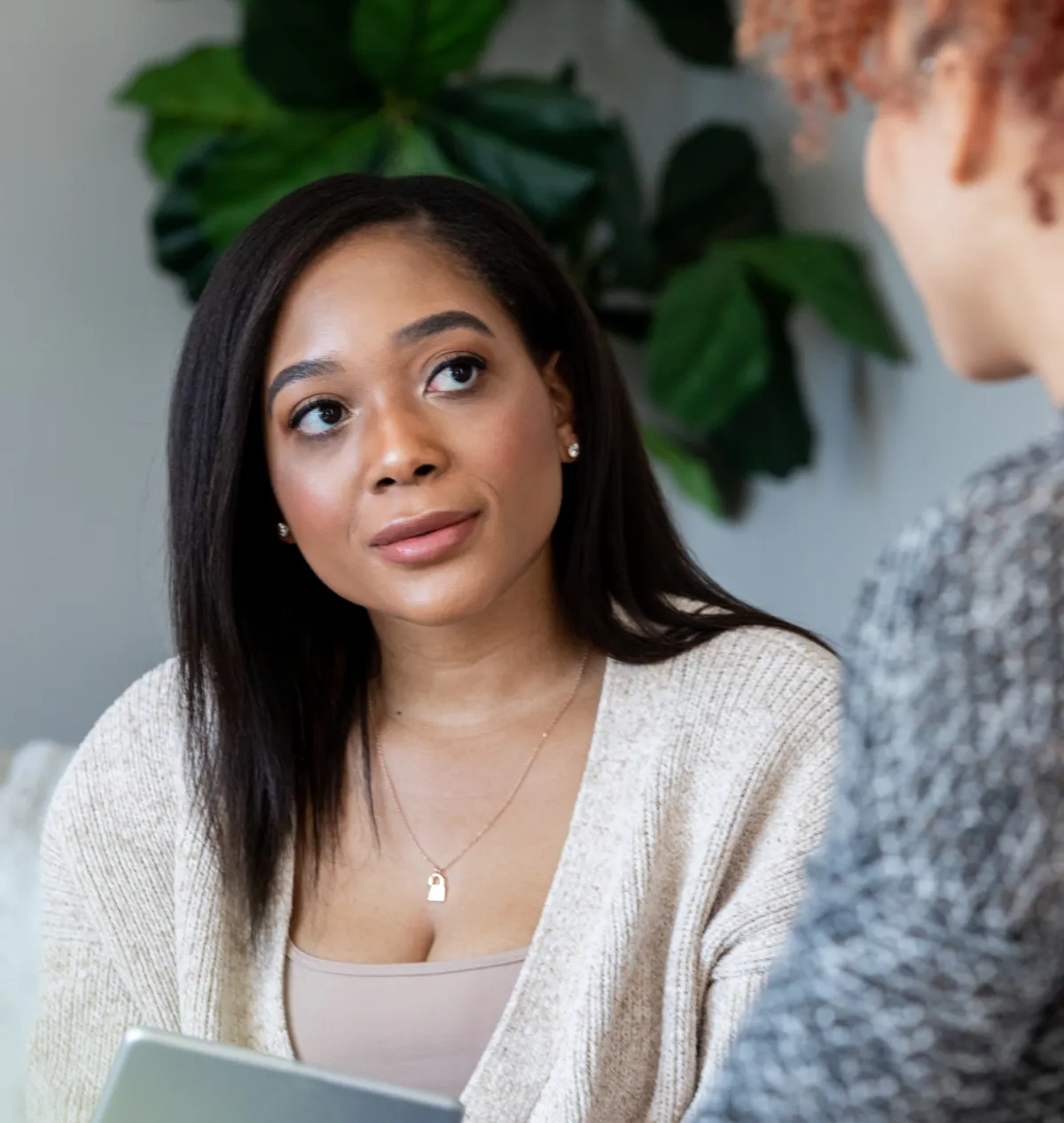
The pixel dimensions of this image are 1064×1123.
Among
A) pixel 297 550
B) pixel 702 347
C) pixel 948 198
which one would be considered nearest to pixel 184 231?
pixel 702 347

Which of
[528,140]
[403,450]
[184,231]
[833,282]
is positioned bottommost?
[403,450]

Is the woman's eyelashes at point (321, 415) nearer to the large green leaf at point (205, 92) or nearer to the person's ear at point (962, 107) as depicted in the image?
the person's ear at point (962, 107)

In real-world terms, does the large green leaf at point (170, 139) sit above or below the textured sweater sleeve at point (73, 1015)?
above

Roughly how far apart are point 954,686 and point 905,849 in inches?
2.3

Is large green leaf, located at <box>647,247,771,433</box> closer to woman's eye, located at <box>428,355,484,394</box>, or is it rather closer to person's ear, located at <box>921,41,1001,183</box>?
woman's eye, located at <box>428,355,484,394</box>

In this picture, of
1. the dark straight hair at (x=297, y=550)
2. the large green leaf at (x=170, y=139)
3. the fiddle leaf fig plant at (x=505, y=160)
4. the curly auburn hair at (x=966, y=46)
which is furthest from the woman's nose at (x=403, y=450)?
the large green leaf at (x=170, y=139)

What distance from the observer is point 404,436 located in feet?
3.62

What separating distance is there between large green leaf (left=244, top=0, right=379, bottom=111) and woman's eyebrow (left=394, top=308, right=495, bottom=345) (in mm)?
1251

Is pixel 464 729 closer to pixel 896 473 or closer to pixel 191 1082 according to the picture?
pixel 191 1082

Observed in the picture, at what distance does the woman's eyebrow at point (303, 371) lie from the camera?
1129mm

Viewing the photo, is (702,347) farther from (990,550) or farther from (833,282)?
(990,550)

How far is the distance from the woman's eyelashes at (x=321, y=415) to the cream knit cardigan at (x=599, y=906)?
0.98ft

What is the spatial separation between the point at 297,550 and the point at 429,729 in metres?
0.20

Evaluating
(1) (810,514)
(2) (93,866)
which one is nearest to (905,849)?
(2) (93,866)
